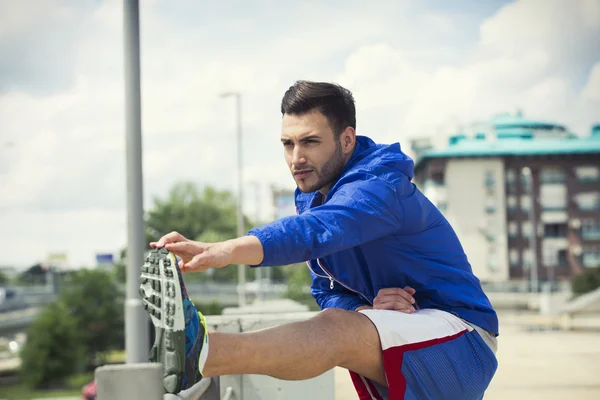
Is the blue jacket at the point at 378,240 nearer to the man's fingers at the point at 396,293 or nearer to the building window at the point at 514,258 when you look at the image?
the man's fingers at the point at 396,293

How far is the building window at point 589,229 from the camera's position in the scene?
66688mm

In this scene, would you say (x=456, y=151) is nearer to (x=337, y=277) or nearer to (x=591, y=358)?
(x=591, y=358)

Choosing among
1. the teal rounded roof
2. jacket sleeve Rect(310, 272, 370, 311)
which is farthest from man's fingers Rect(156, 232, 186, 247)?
the teal rounded roof

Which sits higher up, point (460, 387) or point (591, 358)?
point (460, 387)

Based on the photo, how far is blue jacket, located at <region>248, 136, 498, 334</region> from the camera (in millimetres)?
2621

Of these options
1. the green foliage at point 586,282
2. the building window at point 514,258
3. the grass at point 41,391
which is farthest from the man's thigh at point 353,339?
the building window at point 514,258

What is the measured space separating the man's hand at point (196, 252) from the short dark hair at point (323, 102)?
32.7 inches

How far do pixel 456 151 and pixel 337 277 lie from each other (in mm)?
65210

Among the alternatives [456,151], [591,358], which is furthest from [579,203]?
[591,358]

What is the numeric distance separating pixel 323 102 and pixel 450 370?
1.12 meters

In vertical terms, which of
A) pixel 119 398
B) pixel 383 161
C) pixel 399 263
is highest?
pixel 383 161

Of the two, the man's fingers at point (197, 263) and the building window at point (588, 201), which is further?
the building window at point (588, 201)

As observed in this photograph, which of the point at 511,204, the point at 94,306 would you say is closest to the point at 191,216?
the point at 511,204

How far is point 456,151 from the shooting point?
220ft
